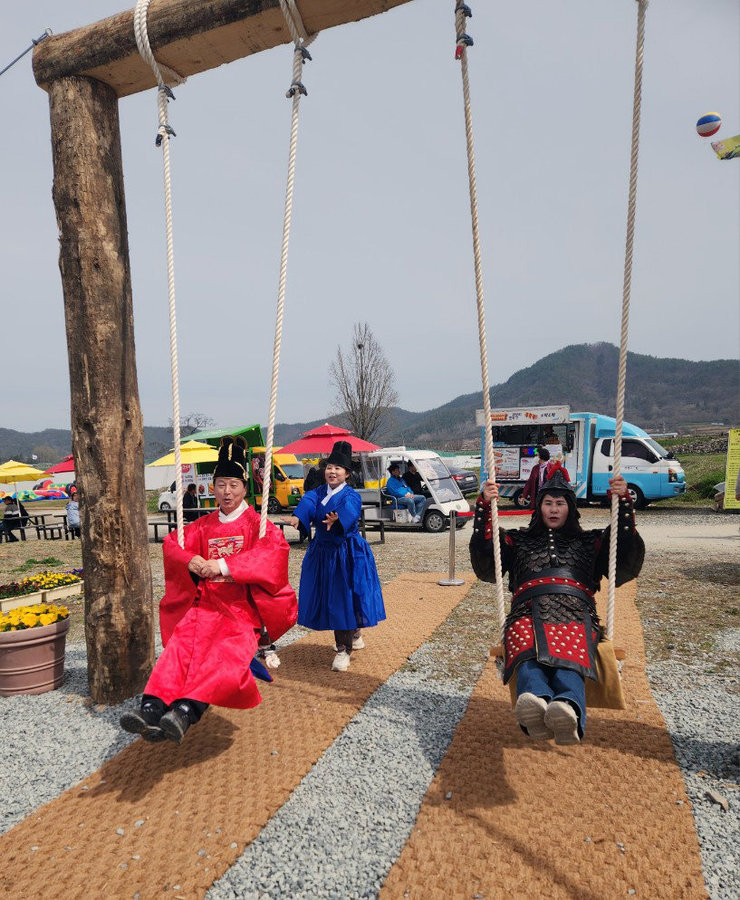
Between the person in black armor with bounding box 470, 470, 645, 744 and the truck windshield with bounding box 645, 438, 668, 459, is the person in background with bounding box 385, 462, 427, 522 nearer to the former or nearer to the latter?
the truck windshield with bounding box 645, 438, 668, 459

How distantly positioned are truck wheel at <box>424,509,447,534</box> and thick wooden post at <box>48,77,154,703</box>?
10.3m

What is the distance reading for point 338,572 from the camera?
4.55 m

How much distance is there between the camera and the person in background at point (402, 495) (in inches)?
528

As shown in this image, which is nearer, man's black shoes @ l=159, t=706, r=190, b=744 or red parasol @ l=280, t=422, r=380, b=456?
man's black shoes @ l=159, t=706, r=190, b=744

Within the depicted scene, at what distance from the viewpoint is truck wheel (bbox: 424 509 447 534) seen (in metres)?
13.6

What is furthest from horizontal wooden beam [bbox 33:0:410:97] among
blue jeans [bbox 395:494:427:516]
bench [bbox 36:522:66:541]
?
bench [bbox 36:522:66:541]

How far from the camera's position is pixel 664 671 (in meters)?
4.29

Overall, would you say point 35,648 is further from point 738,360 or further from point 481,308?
point 738,360

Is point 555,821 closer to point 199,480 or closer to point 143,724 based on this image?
point 143,724

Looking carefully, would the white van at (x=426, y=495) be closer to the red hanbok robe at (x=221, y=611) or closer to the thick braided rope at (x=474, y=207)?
the red hanbok robe at (x=221, y=611)

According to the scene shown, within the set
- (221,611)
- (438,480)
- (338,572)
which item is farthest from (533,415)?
(221,611)

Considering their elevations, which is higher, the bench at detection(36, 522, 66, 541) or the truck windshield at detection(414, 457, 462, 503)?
the truck windshield at detection(414, 457, 462, 503)

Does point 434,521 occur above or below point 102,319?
below

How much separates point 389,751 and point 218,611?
3.92ft
